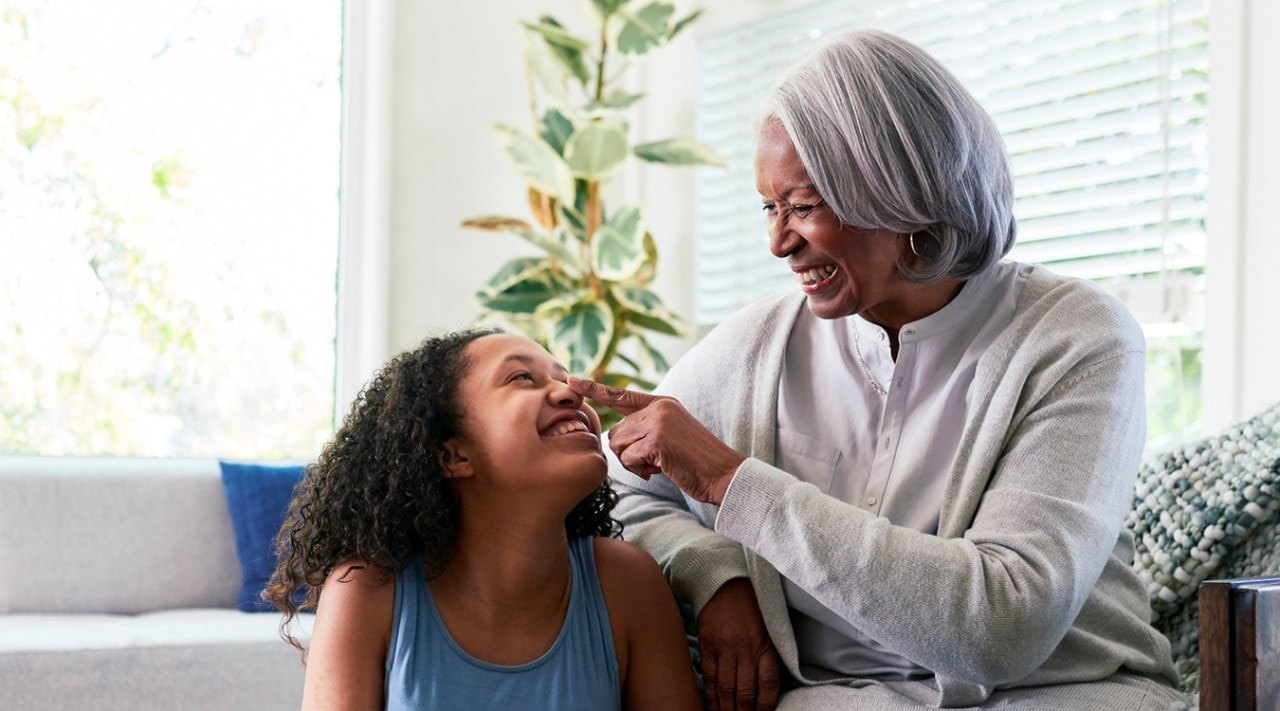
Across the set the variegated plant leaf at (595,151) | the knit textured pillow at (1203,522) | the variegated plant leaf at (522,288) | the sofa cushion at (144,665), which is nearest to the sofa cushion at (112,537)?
the sofa cushion at (144,665)

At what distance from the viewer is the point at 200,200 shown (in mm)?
3943

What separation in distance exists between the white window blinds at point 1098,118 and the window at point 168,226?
1795 millimetres

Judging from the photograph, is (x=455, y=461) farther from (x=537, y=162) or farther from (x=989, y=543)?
(x=537, y=162)

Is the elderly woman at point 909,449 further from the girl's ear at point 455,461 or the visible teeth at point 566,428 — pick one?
the girl's ear at point 455,461

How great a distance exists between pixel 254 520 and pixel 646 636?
183cm

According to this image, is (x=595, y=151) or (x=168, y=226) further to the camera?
(x=168, y=226)

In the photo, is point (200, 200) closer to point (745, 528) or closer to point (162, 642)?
point (162, 642)

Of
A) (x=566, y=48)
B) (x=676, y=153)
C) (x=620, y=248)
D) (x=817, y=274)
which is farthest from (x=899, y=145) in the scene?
(x=566, y=48)

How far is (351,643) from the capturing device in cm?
151

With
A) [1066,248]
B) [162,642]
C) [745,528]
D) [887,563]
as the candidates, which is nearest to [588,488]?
[745,528]

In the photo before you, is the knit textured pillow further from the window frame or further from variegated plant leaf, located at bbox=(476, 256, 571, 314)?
variegated plant leaf, located at bbox=(476, 256, 571, 314)

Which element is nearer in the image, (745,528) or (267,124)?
(745,528)

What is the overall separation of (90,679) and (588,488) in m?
1.58

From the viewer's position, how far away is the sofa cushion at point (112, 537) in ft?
9.99
